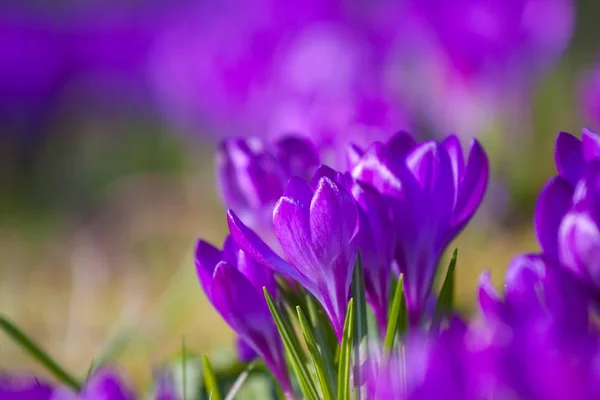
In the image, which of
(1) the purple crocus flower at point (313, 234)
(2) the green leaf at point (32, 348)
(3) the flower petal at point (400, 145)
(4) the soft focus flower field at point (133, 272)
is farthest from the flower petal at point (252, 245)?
(4) the soft focus flower field at point (133, 272)

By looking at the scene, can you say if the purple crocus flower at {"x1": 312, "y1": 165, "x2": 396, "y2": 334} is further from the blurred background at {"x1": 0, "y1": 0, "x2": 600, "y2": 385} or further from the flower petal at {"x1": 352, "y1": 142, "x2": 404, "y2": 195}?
the blurred background at {"x1": 0, "y1": 0, "x2": 600, "y2": 385}

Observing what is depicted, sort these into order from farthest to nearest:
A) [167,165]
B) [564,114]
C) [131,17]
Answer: [131,17] → [167,165] → [564,114]


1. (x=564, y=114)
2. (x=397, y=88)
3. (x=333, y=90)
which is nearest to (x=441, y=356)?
(x=333, y=90)

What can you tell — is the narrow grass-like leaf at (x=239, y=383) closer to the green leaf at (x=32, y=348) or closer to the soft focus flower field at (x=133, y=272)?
the green leaf at (x=32, y=348)

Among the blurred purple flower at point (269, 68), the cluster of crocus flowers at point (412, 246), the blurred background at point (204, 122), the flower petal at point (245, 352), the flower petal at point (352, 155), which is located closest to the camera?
the cluster of crocus flowers at point (412, 246)

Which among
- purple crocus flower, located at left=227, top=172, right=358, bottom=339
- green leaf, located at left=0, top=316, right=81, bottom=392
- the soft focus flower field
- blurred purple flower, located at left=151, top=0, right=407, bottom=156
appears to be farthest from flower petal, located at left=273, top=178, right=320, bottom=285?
blurred purple flower, located at left=151, top=0, right=407, bottom=156

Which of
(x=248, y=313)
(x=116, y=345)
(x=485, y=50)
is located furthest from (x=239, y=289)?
(x=485, y=50)

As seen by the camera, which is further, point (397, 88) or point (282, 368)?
point (397, 88)

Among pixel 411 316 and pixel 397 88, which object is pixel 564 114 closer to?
Result: pixel 397 88
